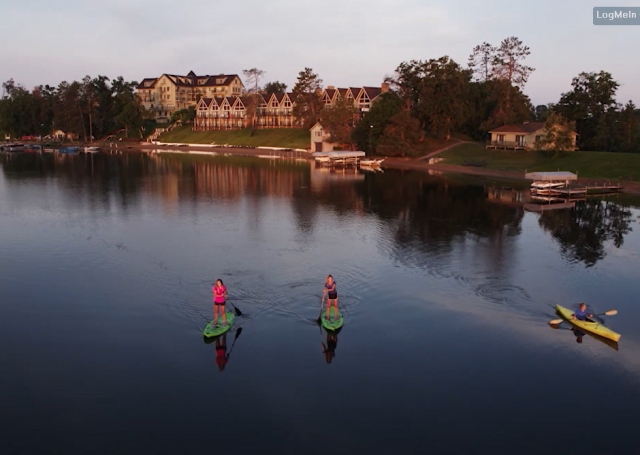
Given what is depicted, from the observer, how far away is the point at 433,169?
9212 cm

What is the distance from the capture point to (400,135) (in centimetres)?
10231

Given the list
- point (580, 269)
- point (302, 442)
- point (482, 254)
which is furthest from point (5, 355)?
point (580, 269)

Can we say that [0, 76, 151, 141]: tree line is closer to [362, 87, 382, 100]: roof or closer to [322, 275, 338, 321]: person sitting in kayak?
[362, 87, 382, 100]: roof

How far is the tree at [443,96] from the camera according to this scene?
105 m

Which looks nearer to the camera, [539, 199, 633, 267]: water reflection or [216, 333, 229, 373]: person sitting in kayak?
[216, 333, 229, 373]: person sitting in kayak

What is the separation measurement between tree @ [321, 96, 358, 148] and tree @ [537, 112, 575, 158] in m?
43.3

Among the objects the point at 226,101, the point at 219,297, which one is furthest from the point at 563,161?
the point at 226,101

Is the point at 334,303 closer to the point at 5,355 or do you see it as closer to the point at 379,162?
the point at 5,355

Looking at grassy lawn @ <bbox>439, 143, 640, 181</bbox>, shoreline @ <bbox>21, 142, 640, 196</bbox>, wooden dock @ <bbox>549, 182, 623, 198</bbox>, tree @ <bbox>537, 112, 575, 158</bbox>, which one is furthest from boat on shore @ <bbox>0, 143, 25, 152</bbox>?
wooden dock @ <bbox>549, 182, 623, 198</bbox>

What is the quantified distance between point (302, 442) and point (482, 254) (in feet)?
77.1

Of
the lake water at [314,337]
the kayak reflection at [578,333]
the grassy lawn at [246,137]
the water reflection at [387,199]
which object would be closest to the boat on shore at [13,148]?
the grassy lawn at [246,137]

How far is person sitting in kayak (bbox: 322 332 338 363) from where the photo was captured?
21594mm

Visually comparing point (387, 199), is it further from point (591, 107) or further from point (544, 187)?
point (591, 107)

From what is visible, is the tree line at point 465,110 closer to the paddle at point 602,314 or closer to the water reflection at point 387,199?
the water reflection at point 387,199
